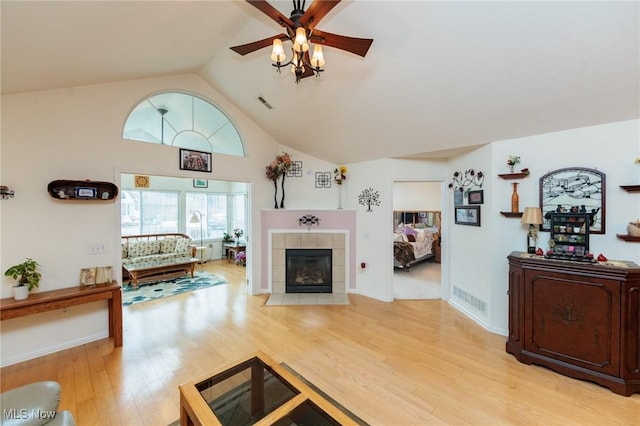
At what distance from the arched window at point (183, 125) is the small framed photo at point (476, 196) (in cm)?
369

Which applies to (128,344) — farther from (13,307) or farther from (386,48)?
(386,48)

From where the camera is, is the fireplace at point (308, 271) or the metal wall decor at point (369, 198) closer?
the metal wall decor at point (369, 198)

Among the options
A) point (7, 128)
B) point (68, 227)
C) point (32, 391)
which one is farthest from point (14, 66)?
point (32, 391)

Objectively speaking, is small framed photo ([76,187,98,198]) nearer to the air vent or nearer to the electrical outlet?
the electrical outlet

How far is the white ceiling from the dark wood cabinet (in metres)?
1.53

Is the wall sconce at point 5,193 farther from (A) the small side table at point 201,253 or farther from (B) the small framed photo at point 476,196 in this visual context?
(B) the small framed photo at point 476,196

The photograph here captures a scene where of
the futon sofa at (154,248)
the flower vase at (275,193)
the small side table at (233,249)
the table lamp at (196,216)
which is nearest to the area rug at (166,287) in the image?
the futon sofa at (154,248)

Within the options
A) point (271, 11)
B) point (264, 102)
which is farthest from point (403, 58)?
point (264, 102)

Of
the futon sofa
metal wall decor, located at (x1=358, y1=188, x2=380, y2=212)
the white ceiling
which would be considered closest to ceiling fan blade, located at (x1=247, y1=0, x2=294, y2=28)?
the white ceiling

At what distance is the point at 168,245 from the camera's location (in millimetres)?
5816

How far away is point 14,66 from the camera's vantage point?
197 cm

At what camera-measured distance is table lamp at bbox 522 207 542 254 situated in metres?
2.59

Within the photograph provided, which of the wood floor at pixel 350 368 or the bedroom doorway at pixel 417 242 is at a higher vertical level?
the bedroom doorway at pixel 417 242

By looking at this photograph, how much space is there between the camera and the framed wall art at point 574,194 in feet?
8.15
